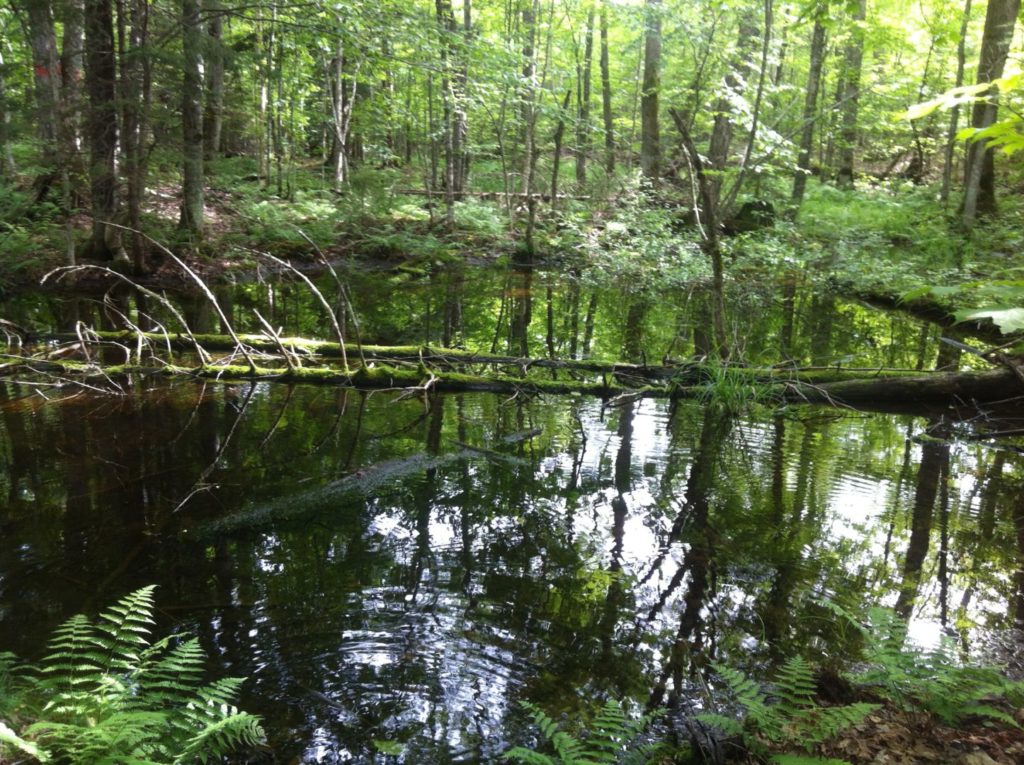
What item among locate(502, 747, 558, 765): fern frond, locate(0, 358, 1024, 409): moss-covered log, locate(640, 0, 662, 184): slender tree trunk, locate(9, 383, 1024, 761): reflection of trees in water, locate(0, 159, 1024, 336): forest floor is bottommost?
locate(9, 383, 1024, 761): reflection of trees in water

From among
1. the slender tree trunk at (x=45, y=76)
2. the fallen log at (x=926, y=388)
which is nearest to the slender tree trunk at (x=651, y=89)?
the fallen log at (x=926, y=388)

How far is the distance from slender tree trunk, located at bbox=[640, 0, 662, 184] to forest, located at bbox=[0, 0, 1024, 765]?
29.3 inches

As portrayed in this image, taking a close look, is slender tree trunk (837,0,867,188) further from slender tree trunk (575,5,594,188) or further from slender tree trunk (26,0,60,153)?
slender tree trunk (26,0,60,153)

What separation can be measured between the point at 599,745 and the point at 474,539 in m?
2.27

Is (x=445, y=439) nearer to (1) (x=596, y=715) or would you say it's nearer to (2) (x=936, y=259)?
(1) (x=596, y=715)

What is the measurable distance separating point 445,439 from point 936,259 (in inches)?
518

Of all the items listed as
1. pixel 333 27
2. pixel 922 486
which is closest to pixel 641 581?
pixel 922 486

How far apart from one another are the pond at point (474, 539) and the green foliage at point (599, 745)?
1.08ft

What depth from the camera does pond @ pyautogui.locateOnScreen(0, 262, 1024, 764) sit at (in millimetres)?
3600

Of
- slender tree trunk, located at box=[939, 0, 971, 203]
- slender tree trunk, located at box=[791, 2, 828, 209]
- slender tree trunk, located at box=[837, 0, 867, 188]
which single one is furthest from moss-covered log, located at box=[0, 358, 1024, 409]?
slender tree trunk, located at box=[837, 0, 867, 188]

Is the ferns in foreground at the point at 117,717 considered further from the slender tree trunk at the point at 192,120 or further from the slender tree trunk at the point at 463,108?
the slender tree trunk at the point at 463,108

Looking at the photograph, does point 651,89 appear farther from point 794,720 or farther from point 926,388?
point 794,720

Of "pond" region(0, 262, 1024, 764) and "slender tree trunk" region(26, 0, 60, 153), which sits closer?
"pond" region(0, 262, 1024, 764)

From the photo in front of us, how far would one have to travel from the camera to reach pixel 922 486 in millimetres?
6145
